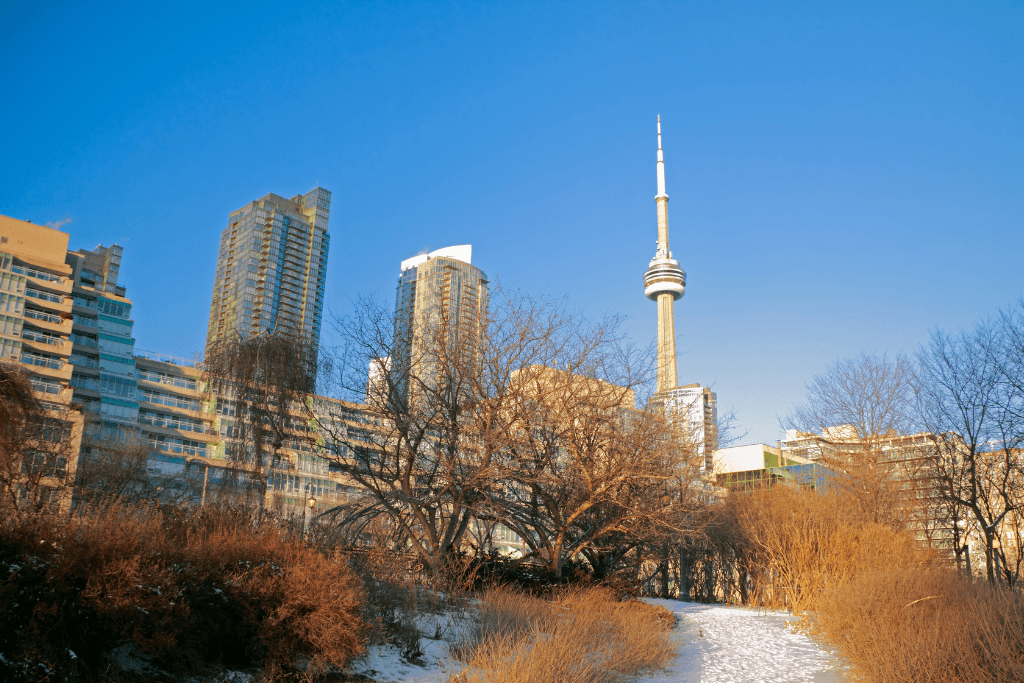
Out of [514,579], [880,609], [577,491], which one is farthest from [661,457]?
[880,609]

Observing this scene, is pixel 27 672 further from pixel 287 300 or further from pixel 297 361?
pixel 287 300

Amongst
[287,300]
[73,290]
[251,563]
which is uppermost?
[287,300]

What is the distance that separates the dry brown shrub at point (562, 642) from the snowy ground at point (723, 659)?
0.46m

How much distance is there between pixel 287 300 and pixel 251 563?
11330cm

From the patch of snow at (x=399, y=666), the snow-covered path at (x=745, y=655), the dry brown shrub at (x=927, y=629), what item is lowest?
the snow-covered path at (x=745, y=655)

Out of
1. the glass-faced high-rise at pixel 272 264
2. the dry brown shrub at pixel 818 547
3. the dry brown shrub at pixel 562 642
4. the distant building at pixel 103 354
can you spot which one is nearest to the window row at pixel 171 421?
the distant building at pixel 103 354

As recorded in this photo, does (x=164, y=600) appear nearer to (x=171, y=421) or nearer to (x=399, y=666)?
(x=399, y=666)

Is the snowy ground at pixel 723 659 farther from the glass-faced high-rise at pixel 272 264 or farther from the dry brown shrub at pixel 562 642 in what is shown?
the glass-faced high-rise at pixel 272 264

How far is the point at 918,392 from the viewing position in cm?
2797

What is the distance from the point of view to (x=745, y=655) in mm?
14914

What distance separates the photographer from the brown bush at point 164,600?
289 inches

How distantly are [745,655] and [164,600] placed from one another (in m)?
11.3

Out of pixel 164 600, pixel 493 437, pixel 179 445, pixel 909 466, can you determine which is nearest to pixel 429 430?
pixel 493 437

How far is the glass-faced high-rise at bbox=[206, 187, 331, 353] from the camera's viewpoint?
380 ft
